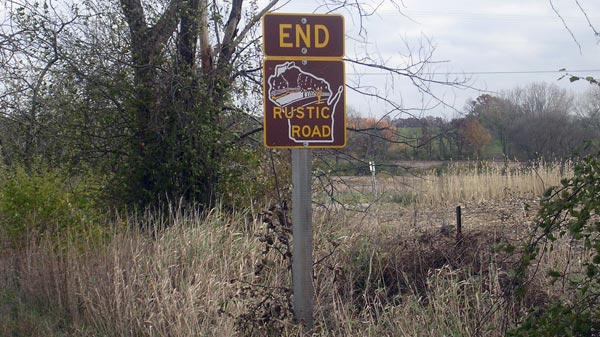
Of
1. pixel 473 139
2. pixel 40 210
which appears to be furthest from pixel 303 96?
pixel 473 139

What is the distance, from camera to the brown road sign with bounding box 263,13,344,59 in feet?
18.9

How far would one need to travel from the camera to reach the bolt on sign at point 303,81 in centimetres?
575

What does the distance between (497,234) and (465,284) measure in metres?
1.57

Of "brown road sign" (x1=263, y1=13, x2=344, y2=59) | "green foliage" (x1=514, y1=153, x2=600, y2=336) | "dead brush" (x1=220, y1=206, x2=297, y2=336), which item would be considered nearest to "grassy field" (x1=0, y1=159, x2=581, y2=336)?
"dead brush" (x1=220, y1=206, x2=297, y2=336)

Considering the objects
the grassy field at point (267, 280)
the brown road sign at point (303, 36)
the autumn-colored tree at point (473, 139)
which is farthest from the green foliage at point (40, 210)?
the autumn-colored tree at point (473, 139)

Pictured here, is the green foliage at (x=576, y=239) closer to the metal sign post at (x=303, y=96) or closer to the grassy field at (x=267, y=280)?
the grassy field at (x=267, y=280)

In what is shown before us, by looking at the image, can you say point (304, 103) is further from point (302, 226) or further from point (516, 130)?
point (516, 130)

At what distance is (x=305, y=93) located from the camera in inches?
228

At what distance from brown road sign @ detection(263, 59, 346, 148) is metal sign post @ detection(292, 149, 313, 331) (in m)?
0.15

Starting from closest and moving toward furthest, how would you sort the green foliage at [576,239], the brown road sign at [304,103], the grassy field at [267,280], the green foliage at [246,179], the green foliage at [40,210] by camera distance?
the green foliage at [576,239] < the brown road sign at [304,103] < the grassy field at [267,280] < the green foliage at [40,210] < the green foliage at [246,179]

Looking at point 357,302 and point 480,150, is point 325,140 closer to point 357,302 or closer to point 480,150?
point 357,302

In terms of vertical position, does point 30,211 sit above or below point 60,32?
below

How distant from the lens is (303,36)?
5805 millimetres

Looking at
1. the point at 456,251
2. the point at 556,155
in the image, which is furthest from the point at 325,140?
the point at 556,155
